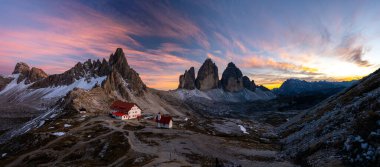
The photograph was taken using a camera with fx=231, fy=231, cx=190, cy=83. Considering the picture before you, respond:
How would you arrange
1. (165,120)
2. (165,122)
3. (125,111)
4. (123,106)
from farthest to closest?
(123,106) < (125,111) < (165,120) < (165,122)

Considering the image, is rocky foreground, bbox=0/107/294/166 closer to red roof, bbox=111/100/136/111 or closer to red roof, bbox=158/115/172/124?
red roof, bbox=158/115/172/124

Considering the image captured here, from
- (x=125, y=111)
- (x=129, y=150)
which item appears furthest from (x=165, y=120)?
(x=129, y=150)

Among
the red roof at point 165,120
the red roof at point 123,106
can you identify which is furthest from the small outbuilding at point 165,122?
the red roof at point 123,106

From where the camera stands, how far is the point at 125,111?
443ft

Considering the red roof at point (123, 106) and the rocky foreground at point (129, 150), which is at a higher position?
the red roof at point (123, 106)

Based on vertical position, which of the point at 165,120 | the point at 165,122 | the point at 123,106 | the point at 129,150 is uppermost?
the point at 123,106

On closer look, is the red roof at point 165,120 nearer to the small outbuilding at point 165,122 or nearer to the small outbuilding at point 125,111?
the small outbuilding at point 165,122

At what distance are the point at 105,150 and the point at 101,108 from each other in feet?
378

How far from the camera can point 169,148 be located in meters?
62.8

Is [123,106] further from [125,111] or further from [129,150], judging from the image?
[129,150]

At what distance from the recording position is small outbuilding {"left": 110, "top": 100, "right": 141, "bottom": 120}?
A: 132 m

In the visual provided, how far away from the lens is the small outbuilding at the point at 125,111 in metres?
132

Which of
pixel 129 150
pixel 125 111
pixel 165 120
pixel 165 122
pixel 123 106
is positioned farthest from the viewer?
pixel 123 106

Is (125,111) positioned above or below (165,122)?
above
